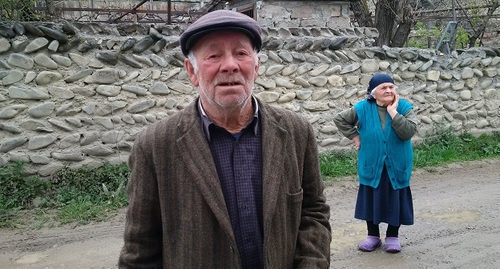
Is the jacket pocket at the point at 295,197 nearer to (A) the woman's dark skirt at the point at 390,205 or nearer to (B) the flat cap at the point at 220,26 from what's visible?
(B) the flat cap at the point at 220,26

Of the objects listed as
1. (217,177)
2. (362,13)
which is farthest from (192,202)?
(362,13)

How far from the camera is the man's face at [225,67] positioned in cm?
163

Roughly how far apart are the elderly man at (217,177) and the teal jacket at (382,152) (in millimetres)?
2572

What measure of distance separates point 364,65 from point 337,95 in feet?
2.22

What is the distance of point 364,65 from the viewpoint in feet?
23.7

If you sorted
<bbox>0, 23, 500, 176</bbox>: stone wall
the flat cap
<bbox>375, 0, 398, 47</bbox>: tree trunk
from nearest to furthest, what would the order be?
1. the flat cap
2. <bbox>0, 23, 500, 176</bbox>: stone wall
3. <bbox>375, 0, 398, 47</bbox>: tree trunk

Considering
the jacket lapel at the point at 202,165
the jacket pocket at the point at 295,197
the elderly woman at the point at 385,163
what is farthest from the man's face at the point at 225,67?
the elderly woman at the point at 385,163

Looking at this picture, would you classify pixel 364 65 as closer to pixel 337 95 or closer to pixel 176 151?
pixel 337 95

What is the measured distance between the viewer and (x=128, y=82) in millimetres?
5777

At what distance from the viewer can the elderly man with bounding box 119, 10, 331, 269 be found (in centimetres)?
163

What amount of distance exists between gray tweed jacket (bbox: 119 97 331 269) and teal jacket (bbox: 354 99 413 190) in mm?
2540

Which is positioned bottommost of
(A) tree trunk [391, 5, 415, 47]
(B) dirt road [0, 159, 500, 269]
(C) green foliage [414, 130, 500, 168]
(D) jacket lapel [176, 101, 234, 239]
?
(B) dirt road [0, 159, 500, 269]

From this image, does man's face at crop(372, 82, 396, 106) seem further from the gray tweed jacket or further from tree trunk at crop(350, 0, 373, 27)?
tree trunk at crop(350, 0, 373, 27)

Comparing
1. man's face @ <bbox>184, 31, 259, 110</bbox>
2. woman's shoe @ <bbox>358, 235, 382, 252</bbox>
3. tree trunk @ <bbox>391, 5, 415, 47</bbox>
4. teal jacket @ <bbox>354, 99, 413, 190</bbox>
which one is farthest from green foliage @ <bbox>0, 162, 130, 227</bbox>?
tree trunk @ <bbox>391, 5, 415, 47</bbox>
